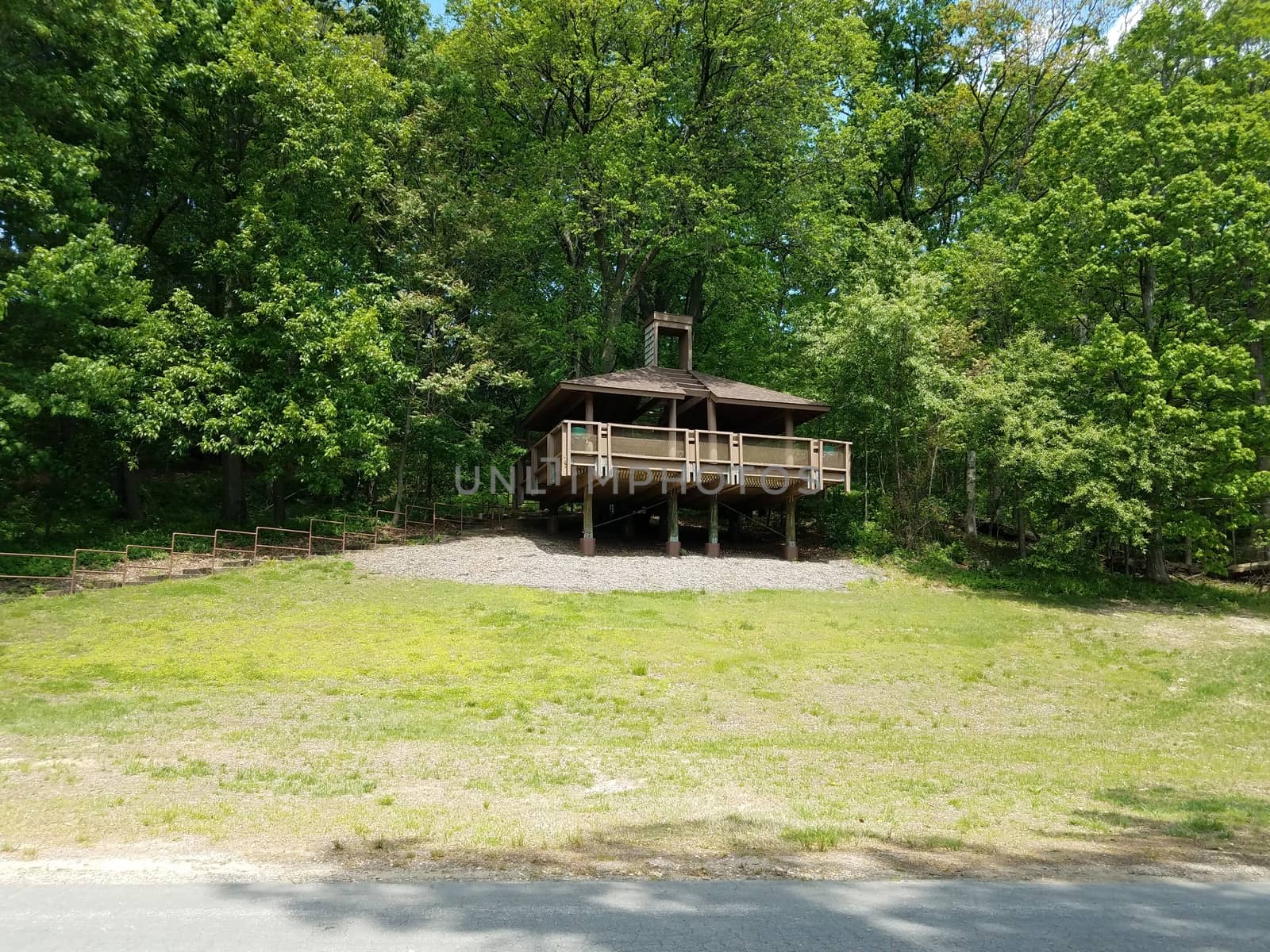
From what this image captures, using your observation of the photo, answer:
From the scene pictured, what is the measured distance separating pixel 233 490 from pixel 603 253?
52.3ft

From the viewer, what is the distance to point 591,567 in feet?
67.2

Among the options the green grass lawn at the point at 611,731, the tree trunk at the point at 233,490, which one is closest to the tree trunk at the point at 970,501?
the green grass lawn at the point at 611,731

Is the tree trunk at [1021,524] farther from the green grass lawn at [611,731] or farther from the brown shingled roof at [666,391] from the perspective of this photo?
the green grass lawn at [611,731]

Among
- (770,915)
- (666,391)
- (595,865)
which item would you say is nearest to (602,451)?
(666,391)

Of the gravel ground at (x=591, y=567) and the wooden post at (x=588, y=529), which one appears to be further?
the wooden post at (x=588, y=529)

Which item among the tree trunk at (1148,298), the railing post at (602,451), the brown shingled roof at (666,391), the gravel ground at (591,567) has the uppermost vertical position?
the tree trunk at (1148,298)

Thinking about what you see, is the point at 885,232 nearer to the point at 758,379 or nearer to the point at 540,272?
the point at 758,379

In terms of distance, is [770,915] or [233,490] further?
[233,490]

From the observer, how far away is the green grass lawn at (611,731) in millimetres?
5574

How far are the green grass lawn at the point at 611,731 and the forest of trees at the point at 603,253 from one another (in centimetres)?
555

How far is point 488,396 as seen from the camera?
98.8 ft

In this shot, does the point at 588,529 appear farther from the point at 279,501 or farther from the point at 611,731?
the point at 611,731

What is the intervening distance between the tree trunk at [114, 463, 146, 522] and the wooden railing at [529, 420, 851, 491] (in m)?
12.4

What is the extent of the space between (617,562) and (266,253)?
13.2 metres
